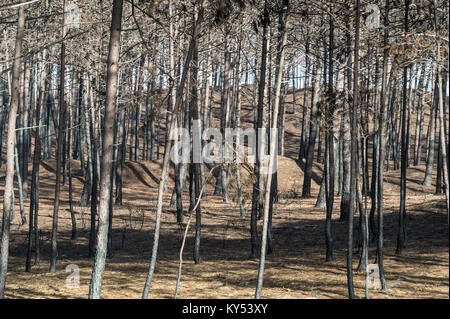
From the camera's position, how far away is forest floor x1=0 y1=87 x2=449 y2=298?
11453mm

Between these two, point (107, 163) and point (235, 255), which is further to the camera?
point (235, 255)

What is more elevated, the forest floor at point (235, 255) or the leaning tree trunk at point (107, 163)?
the leaning tree trunk at point (107, 163)

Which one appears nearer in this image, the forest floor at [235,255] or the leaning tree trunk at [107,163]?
the leaning tree trunk at [107,163]

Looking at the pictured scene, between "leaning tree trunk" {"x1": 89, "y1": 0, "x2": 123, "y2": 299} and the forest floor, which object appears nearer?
"leaning tree trunk" {"x1": 89, "y1": 0, "x2": 123, "y2": 299}

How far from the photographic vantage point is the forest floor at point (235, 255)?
1145cm

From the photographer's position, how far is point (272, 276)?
41.5 ft

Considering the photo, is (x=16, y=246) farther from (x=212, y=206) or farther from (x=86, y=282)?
(x=212, y=206)

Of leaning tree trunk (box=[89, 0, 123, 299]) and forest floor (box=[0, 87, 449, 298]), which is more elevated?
leaning tree trunk (box=[89, 0, 123, 299])

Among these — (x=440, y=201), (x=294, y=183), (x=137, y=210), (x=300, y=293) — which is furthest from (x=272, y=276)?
(x=294, y=183)

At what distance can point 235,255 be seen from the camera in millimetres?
15922

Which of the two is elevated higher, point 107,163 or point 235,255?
point 107,163
